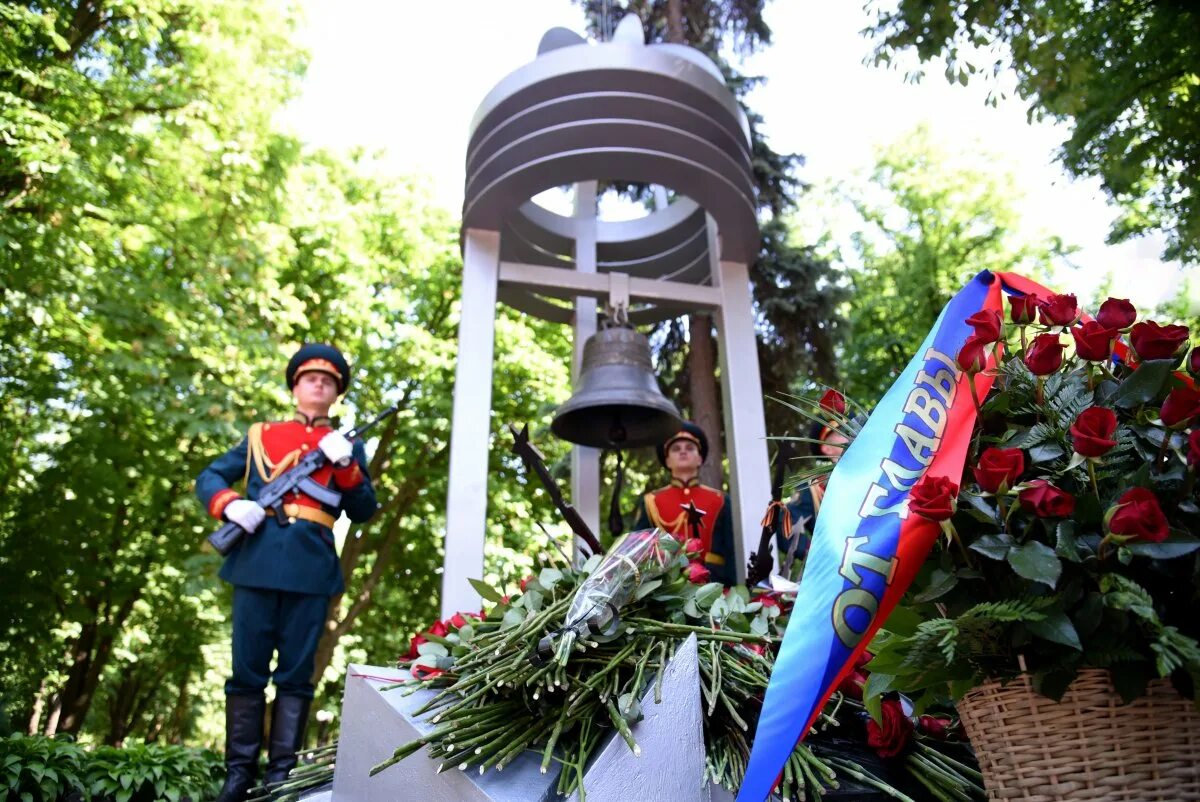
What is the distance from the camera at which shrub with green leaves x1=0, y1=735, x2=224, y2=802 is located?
3.19 metres

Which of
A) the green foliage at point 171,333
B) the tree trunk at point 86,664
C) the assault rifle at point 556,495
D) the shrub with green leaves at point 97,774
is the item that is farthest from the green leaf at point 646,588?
the tree trunk at point 86,664

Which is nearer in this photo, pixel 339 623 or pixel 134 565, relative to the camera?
pixel 134 565

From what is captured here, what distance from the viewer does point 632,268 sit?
16.8 ft

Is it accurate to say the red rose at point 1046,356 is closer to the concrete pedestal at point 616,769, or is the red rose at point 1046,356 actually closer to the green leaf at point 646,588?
the concrete pedestal at point 616,769

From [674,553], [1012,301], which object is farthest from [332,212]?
[1012,301]

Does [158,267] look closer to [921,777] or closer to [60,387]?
[60,387]

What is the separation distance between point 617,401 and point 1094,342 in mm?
2485

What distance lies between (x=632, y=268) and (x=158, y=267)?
19.2 feet

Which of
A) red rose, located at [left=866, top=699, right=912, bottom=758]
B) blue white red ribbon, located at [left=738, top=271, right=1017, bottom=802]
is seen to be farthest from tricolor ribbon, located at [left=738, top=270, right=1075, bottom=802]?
red rose, located at [left=866, top=699, right=912, bottom=758]

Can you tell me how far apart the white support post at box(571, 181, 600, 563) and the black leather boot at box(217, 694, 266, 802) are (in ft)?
5.43

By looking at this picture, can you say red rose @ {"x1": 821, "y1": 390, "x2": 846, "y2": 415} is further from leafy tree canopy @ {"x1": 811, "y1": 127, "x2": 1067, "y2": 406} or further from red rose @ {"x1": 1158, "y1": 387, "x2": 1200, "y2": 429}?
leafy tree canopy @ {"x1": 811, "y1": 127, "x2": 1067, "y2": 406}

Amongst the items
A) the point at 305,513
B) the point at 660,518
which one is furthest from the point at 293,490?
the point at 660,518

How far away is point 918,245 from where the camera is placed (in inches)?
547

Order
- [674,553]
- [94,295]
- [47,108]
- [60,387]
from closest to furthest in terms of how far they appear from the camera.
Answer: [674,553] → [47,108] → [94,295] → [60,387]
